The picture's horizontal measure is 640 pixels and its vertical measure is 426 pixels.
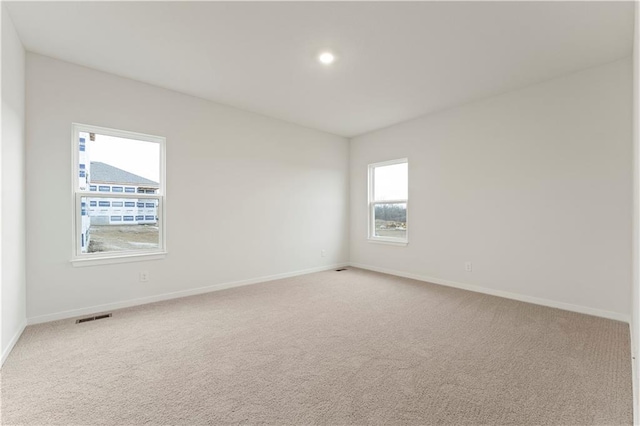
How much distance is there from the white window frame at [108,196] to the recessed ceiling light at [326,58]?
221 cm

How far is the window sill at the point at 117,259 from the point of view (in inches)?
118

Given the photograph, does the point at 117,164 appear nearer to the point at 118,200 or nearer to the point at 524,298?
the point at 118,200

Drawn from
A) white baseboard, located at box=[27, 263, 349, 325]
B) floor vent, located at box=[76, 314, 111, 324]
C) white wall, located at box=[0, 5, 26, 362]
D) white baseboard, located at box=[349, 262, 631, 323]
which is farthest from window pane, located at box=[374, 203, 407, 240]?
white wall, located at box=[0, 5, 26, 362]

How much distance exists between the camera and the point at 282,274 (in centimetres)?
474

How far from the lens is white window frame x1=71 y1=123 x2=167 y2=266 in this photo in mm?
2992

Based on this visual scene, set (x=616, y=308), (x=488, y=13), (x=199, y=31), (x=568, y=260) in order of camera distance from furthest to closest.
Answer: (x=568, y=260) → (x=616, y=308) → (x=199, y=31) → (x=488, y=13)

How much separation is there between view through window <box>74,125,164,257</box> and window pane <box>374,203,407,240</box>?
3.65 meters

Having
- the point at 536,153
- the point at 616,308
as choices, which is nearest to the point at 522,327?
the point at 616,308

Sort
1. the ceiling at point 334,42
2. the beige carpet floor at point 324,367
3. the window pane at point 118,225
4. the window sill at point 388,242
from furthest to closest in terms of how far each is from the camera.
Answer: the window sill at point 388,242 → the window pane at point 118,225 → the ceiling at point 334,42 → the beige carpet floor at point 324,367

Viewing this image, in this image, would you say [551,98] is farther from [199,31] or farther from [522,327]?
[199,31]

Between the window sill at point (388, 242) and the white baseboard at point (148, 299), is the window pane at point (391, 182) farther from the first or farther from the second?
the white baseboard at point (148, 299)

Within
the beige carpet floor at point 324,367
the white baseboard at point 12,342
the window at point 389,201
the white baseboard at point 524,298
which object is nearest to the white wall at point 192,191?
the white baseboard at point 12,342

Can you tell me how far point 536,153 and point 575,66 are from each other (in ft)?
3.07

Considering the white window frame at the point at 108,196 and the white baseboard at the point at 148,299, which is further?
the white window frame at the point at 108,196
